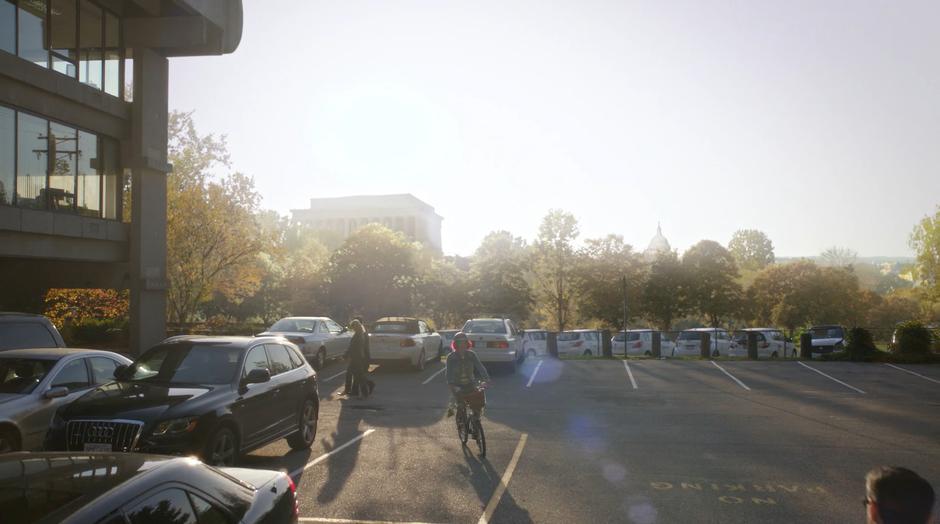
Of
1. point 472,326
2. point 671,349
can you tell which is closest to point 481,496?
point 472,326

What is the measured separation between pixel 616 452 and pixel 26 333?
8.52 m

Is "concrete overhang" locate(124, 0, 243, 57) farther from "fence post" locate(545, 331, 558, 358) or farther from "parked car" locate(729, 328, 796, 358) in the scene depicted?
"parked car" locate(729, 328, 796, 358)

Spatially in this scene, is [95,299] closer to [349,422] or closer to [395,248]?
[395,248]

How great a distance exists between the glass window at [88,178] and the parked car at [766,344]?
995 inches

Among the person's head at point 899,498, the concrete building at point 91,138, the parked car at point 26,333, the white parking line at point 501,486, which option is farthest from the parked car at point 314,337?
the person's head at point 899,498

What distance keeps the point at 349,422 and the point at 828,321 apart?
5598 centimetres

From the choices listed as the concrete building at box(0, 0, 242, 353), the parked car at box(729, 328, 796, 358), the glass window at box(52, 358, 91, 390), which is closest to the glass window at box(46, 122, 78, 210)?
the concrete building at box(0, 0, 242, 353)

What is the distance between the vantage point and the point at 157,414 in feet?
24.2

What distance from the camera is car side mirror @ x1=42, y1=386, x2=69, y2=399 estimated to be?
8492mm

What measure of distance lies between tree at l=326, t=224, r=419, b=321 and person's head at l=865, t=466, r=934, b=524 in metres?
37.5

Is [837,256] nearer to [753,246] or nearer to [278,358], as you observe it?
[753,246]

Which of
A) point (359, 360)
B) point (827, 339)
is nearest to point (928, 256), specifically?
point (827, 339)

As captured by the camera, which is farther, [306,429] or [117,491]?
[306,429]

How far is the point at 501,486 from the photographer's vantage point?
8531mm
